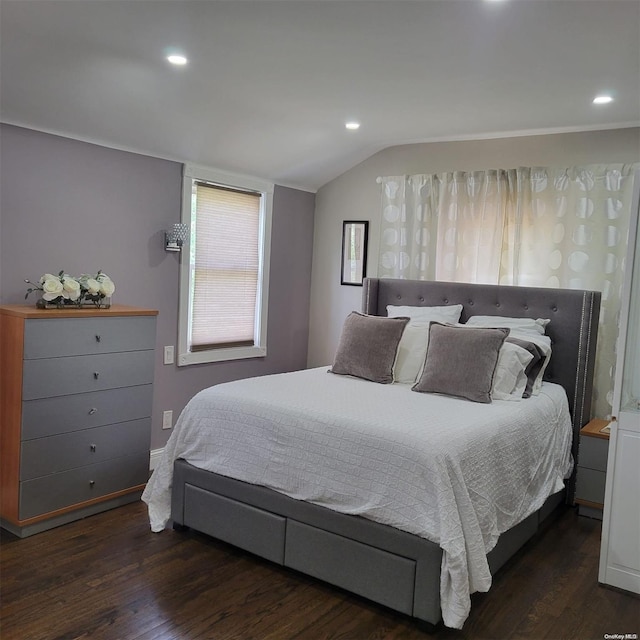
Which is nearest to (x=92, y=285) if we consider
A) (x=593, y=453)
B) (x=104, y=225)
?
(x=104, y=225)

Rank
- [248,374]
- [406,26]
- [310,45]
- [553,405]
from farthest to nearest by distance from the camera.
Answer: [248,374] < [553,405] < [310,45] < [406,26]

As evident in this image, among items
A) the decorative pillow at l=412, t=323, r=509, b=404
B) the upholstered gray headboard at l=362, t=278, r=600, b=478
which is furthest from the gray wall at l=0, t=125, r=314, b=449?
the decorative pillow at l=412, t=323, r=509, b=404

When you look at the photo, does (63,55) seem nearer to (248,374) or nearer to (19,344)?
(19,344)

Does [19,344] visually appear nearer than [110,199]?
Yes

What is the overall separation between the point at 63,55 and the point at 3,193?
828 millimetres

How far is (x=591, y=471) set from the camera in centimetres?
357

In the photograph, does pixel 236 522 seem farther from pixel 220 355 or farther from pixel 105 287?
pixel 220 355

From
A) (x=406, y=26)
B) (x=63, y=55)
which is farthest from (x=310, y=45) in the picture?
(x=63, y=55)

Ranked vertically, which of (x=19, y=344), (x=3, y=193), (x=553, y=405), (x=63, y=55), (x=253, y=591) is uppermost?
(x=63, y=55)

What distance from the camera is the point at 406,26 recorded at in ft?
8.20

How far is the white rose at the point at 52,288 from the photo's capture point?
10.2 feet

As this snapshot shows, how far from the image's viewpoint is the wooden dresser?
302cm

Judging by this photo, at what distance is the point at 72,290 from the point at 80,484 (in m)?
1.04

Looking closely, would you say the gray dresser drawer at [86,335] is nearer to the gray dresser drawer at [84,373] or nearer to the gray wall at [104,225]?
the gray dresser drawer at [84,373]
